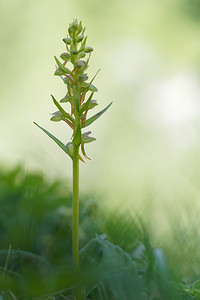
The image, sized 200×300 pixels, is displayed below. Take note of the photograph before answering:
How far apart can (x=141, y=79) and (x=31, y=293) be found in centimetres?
324

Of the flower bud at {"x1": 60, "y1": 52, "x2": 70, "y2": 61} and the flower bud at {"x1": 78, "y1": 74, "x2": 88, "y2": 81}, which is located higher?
the flower bud at {"x1": 60, "y1": 52, "x2": 70, "y2": 61}

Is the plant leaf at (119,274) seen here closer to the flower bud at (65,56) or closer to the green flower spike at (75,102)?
the green flower spike at (75,102)

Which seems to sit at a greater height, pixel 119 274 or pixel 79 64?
pixel 79 64

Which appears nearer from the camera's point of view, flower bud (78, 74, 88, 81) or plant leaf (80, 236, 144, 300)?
plant leaf (80, 236, 144, 300)

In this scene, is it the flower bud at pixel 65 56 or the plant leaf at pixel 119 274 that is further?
the flower bud at pixel 65 56

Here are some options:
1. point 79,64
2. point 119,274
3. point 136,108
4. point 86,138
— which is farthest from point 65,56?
point 136,108

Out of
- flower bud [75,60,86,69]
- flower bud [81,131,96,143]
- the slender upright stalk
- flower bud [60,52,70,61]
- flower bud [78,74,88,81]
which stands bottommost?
the slender upright stalk

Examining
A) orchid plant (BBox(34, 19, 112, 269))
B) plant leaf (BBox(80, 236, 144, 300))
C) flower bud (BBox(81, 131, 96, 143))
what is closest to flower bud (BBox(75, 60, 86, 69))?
orchid plant (BBox(34, 19, 112, 269))

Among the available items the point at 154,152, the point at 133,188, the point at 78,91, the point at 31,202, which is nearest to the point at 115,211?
the point at 31,202

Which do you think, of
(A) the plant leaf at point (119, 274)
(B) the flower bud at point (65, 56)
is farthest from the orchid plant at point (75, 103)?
(A) the plant leaf at point (119, 274)

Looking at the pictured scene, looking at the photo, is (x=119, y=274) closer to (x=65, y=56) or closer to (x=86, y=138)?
(x=86, y=138)

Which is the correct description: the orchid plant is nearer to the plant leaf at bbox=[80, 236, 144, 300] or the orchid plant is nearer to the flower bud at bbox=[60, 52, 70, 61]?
the flower bud at bbox=[60, 52, 70, 61]

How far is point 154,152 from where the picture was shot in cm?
235

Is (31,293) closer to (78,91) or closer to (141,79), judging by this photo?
(78,91)
